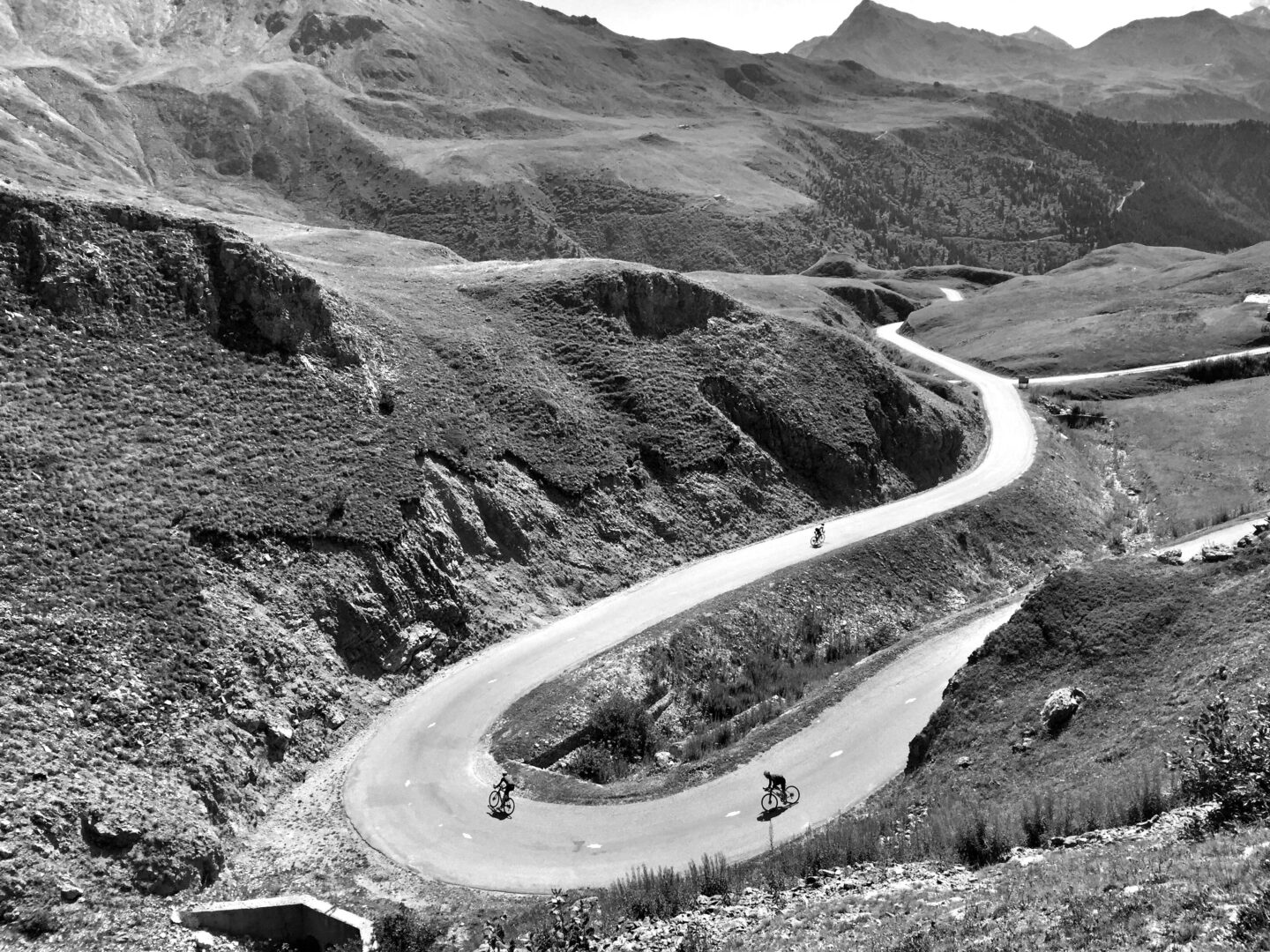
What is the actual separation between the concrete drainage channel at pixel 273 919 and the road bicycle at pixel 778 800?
10.2m

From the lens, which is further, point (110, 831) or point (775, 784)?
point (775, 784)

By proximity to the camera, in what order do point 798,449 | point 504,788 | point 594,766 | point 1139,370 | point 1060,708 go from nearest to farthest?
point 1060,708, point 504,788, point 594,766, point 798,449, point 1139,370

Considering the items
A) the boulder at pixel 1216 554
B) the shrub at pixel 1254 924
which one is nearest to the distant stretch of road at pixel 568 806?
the boulder at pixel 1216 554

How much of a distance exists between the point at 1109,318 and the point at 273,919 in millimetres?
103583

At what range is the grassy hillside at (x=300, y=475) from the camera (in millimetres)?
23781

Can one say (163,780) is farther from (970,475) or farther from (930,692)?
(970,475)

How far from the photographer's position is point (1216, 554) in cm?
2600

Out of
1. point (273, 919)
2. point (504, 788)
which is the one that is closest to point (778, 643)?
point (504, 788)

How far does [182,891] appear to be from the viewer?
2127cm

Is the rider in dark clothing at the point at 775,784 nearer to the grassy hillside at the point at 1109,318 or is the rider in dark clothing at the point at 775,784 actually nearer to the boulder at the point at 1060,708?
the boulder at the point at 1060,708

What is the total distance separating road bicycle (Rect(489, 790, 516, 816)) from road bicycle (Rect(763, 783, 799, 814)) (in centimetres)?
678

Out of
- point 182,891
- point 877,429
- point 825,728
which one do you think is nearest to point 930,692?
point 825,728

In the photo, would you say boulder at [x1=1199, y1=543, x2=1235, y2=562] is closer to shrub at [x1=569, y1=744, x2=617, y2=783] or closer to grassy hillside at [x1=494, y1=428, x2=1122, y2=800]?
grassy hillside at [x1=494, y1=428, x2=1122, y2=800]

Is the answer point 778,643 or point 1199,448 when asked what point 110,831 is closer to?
point 778,643
